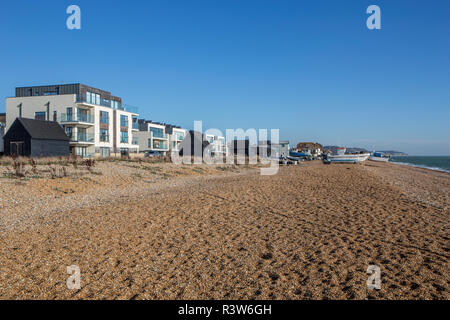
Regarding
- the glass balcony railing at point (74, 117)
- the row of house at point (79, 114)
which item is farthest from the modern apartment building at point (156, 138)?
the glass balcony railing at point (74, 117)

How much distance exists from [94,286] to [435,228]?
8.87 m

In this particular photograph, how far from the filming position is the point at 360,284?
197 inches

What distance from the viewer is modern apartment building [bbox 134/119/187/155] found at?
208ft

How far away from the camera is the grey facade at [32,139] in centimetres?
3488

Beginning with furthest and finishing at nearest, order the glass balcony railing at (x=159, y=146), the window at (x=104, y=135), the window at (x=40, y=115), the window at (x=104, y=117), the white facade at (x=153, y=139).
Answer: the glass balcony railing at (x=159, y=146), the white facade at (x=153, y=139), the window at (x=104, y=117), the window at (x=104, y=135), the window at (x=40, y=115)

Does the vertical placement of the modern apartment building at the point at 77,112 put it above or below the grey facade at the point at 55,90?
below

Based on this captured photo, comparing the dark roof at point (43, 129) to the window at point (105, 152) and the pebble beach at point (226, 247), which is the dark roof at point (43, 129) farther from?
the pebble beach at point (226, 247)

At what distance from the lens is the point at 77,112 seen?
43.2m

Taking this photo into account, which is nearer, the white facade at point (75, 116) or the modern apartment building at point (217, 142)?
the white facade at point (75, 116)

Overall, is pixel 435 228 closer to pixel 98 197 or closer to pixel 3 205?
pixel 98 197

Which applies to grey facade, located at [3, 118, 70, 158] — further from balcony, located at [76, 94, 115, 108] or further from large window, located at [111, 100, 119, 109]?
large window, located at [111, 100, 119, 109]

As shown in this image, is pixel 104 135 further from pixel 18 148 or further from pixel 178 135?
pixel 178 135
